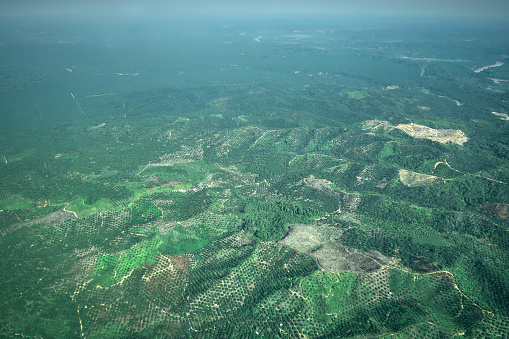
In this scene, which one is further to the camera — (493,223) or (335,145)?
(335,145)

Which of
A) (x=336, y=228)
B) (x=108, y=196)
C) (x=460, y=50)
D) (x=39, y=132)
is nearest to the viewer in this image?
(x=336, y=228)

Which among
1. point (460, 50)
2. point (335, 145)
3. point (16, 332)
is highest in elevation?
point (460, 50)

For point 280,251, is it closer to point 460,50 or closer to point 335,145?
point 335,145

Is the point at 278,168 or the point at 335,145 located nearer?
the point at 278,168

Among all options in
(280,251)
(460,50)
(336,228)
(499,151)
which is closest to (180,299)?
(280,251)

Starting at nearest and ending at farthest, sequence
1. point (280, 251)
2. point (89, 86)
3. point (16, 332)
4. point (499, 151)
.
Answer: point (16, 332) < point (280, 251) < point (499, 151) < point (89, 86)

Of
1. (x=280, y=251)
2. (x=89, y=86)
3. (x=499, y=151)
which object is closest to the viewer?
(x=280, y=251)

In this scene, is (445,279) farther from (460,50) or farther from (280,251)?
(460,50)

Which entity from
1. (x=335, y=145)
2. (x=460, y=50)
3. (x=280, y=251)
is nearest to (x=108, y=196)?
(x=280, y=251)

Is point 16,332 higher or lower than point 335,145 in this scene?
lower
